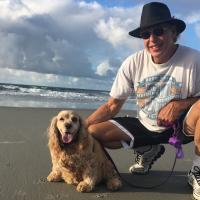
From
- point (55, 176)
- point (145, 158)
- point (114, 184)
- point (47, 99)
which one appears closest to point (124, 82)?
point (145, 158)

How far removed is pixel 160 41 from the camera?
4820 mm

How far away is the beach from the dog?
4.1 inches

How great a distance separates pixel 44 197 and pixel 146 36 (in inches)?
84.5

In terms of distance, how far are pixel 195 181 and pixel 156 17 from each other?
186 cm

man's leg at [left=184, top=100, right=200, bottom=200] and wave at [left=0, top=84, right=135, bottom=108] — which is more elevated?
man's leg at [left=184, top=100, right=200, bottom=200]

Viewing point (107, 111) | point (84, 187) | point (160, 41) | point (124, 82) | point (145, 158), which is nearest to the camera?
Answer: point (84, 187)

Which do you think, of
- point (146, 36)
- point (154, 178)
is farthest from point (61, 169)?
point (146, 36)

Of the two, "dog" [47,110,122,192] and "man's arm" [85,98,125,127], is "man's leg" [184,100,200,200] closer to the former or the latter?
"dog" [47,110,122,192]

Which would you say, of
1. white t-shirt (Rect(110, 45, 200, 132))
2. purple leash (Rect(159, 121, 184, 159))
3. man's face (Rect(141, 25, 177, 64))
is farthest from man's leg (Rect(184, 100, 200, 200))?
man's face (Rect(141, 25, 177, 64))

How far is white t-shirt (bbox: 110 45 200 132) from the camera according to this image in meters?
4.78

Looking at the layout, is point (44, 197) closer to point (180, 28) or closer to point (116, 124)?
point (116, 124)

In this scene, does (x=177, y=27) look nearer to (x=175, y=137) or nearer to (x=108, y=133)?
(x=175, y=137)

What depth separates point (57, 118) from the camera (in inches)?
188

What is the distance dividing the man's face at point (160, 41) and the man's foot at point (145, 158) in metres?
1.17
